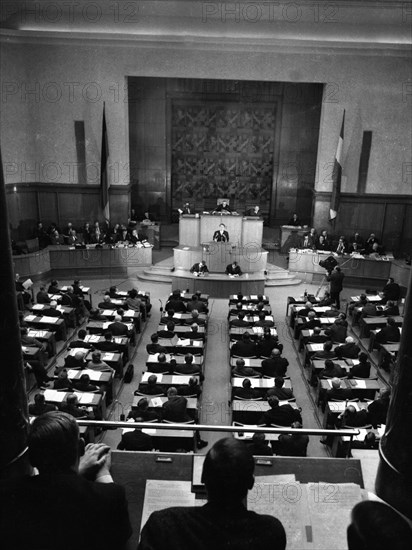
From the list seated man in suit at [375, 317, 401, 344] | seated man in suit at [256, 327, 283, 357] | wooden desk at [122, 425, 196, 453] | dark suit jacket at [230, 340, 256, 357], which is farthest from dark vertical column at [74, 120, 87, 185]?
wooden desk at [122, 425, 196, 453]

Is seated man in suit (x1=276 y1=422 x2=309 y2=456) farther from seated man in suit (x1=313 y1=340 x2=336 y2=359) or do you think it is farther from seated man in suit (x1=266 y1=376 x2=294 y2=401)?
seated man in suit (x1=313 y1=340 x2=336 y2=359)

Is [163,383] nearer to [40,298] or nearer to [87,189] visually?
[40,298]

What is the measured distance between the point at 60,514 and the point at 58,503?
0.04 m

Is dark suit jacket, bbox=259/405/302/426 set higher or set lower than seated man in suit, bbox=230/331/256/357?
higher

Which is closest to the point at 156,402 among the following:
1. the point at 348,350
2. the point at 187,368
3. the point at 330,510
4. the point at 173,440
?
the point at 173,440

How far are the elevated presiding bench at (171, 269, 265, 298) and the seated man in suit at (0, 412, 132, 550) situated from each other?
13330 millimetres

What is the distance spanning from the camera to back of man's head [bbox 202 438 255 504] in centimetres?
209

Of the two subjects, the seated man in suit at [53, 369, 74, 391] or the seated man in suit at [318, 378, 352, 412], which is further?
the seated man in suit at [318, 378, 352, 412]

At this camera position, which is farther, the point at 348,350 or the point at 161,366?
the point at 348,350

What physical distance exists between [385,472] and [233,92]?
20.2m

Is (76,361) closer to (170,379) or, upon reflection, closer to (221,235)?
(170,379)

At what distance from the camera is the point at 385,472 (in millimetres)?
2969

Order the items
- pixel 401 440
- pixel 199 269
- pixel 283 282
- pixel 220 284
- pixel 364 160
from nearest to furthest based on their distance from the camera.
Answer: pixel 401 440
pixel 220 284
pixel 199 269
pixel 283 282
pixel 364 160

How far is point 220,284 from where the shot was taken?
1572 cm
